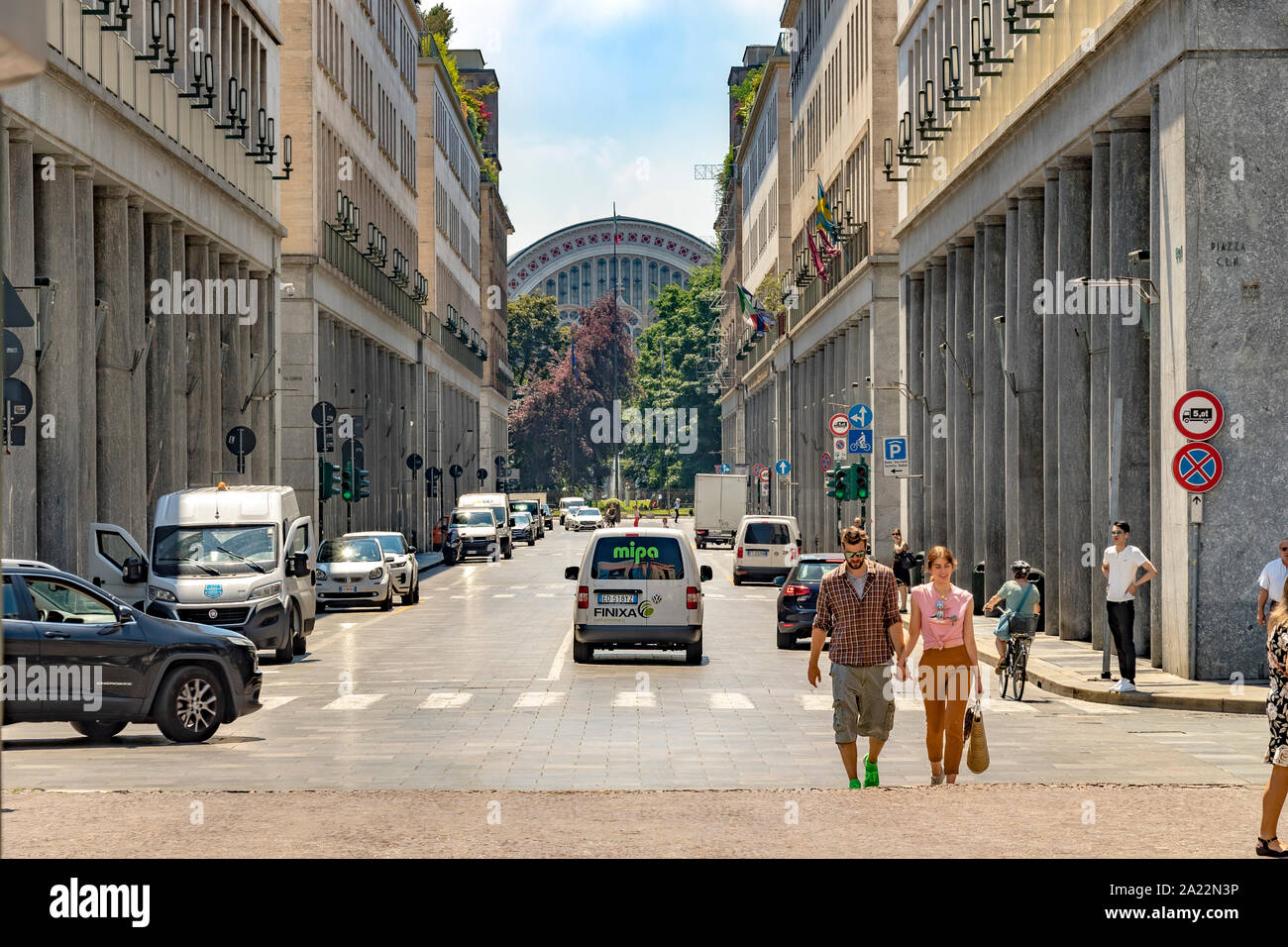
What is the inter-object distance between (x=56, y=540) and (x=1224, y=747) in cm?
2063

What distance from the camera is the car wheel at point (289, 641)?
26.7 metres

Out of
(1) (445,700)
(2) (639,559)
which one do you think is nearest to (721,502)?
(2) (639,559)

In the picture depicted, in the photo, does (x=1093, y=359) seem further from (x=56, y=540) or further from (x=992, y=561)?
(x=56, y=540)

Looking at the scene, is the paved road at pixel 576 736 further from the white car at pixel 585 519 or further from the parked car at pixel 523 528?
the white car at pixel 585 519

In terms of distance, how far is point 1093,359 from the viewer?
28109 millimetres

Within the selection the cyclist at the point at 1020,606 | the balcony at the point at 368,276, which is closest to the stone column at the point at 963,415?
the cyclist at the point at 1020,606

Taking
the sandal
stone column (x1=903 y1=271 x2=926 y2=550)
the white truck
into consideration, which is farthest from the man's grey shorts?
the white truck

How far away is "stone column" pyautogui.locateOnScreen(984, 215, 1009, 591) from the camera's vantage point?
3669 cm

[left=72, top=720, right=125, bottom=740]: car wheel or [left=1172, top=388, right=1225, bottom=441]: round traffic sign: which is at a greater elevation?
[left=1172, top=388, right=1225, bottom=441]: round traffic sign

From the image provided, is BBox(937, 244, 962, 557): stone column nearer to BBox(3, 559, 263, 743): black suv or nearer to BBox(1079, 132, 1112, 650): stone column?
BBox(1079, 132, 1112, 650): stone column

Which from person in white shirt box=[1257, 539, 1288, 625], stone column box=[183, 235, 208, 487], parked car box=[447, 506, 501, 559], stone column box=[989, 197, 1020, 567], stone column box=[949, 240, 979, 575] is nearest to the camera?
person in white shirt box=[1257, 539, 1288, 625]

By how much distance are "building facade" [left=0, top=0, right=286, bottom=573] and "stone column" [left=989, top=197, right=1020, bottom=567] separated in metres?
16.7

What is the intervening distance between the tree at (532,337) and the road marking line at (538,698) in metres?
147
